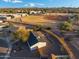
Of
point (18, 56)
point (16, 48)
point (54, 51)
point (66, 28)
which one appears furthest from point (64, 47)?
point (66, 28)

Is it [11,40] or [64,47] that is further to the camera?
[11,40]

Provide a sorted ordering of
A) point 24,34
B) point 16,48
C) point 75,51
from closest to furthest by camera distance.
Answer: point 75,51, point 16,48, point 24,34

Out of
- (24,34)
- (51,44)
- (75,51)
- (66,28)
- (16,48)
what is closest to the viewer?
(75,51)

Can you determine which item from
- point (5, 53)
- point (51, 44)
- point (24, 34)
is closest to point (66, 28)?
point (24, 34)

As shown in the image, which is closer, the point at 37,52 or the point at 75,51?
the point at 75,51

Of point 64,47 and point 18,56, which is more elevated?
point 64,47

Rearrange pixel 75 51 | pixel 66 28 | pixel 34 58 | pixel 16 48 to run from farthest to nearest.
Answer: pixel 66 28 < pixel 16 48 < pixel 34 58 < pixel 75 51

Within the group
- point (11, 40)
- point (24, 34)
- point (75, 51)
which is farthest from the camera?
point (11, 40)

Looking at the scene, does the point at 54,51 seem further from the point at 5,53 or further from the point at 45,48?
the point at 5,53

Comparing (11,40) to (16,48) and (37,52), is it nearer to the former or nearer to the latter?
(16,48)
